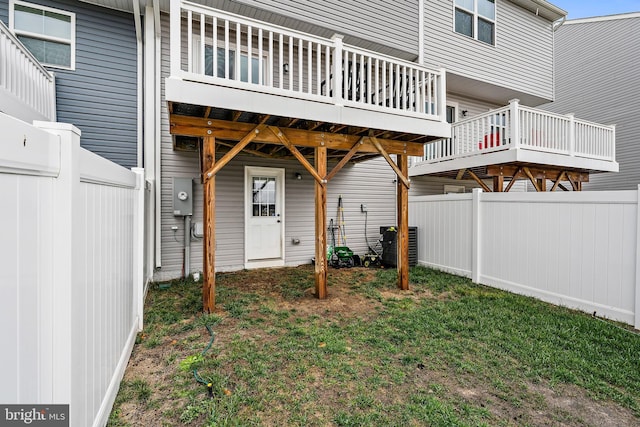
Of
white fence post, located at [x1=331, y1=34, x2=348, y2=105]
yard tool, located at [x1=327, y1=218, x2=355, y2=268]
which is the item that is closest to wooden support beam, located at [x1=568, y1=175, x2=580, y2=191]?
yard tool, located at [x1=327, y1=218, x2=355, y2=268]

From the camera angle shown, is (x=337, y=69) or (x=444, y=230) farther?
(x=444, y=230)

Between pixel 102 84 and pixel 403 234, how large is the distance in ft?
19.3

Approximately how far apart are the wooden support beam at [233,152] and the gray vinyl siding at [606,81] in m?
12.2

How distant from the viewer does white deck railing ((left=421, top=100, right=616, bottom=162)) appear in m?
6.64

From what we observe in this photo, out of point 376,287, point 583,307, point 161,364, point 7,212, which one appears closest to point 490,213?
point 583,307

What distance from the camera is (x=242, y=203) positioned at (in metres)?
6.32

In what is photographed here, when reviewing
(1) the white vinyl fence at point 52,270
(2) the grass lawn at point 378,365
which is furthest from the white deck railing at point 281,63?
(2) the grass lawn at point 378,365

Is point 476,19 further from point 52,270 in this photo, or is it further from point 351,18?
point 52,270

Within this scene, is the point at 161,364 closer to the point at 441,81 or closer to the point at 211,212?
the point at 211,212

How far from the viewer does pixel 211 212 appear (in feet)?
12.7

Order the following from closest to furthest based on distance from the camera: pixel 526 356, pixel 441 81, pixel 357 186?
pixel 526 356 → pixel 441 81 → pixel 357 186

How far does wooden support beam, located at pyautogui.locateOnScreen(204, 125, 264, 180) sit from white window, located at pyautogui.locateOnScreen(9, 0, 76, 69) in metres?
3.63

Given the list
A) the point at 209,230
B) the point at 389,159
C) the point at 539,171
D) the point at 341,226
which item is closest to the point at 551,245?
the point at 389,159

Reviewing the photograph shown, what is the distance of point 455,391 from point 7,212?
2.87m
